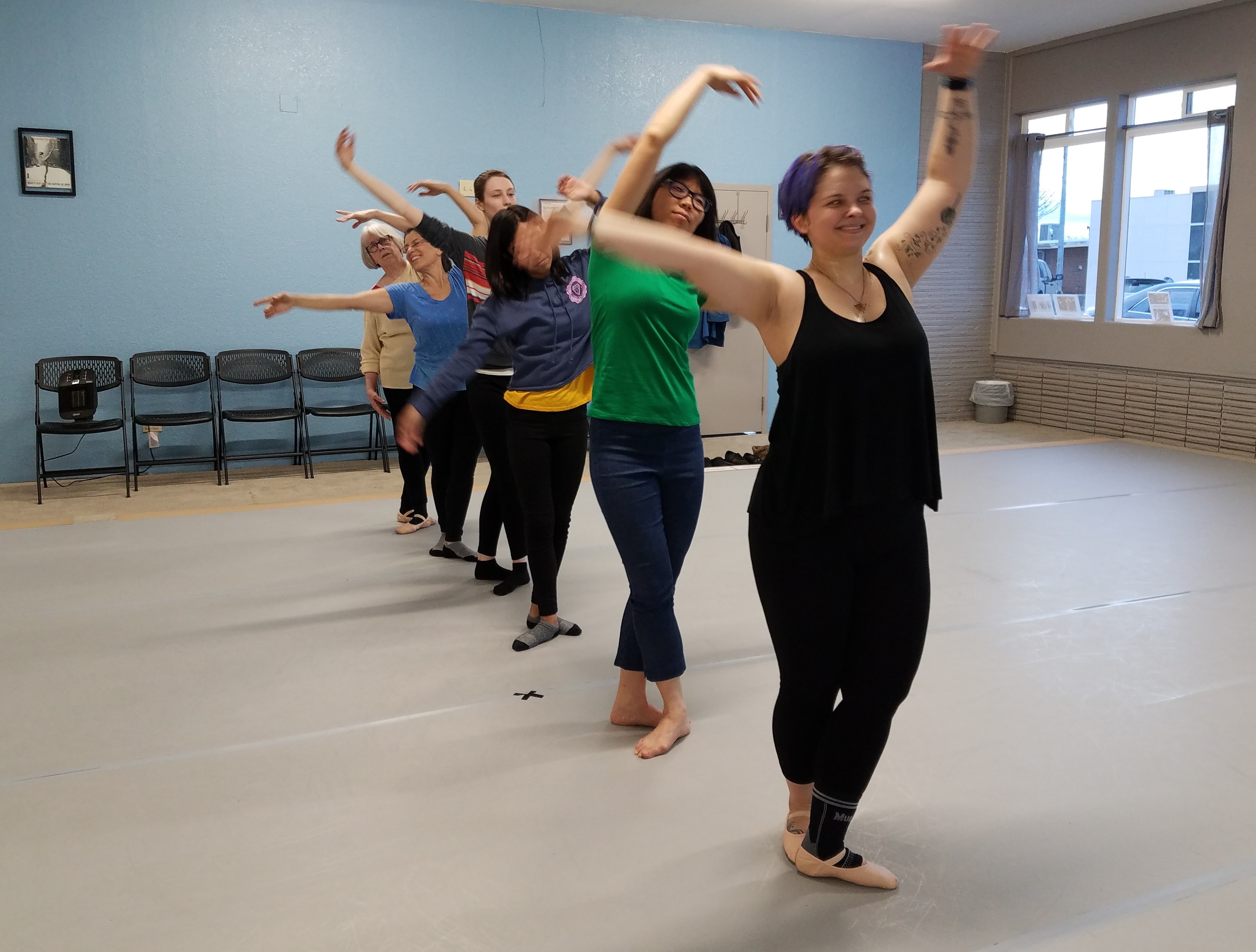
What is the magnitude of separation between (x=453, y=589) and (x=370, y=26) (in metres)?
4.63

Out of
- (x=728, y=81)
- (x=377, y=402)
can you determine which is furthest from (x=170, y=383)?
(x=728, y=81)

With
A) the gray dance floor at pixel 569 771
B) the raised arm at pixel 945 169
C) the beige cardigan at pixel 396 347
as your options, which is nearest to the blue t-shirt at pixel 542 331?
the gray dance floor at pixel 569 771

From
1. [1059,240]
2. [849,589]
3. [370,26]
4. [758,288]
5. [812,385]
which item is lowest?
[849,589]

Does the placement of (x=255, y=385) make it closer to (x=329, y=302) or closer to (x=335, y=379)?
(x=335, y=379)

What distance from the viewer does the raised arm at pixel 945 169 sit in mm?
1970

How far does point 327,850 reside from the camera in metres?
2.25

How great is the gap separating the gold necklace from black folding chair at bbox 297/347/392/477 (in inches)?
210

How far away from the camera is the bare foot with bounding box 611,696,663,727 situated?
2.85 m

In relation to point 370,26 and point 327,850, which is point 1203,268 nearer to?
point 370,26

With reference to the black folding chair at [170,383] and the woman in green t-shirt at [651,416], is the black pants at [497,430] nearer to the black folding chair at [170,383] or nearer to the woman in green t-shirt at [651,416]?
the woman in green t-shirt at [651,416]

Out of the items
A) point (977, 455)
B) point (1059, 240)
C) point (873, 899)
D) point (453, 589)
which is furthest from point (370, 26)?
point (873, 899)

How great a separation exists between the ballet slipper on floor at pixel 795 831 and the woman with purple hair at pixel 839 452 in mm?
163

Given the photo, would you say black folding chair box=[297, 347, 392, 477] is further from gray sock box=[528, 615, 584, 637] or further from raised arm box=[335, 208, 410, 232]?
gray sock box=[528, 615, 584, 637]

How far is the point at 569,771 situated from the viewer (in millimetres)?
2605
